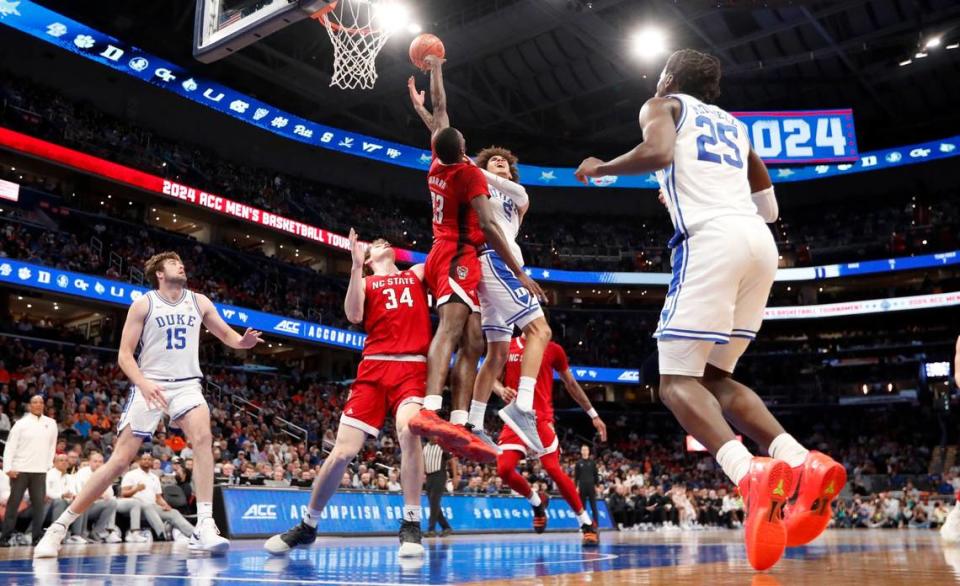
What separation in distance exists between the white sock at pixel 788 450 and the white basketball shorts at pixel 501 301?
7.27 feet

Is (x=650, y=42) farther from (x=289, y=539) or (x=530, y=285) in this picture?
(x=289, y=539)

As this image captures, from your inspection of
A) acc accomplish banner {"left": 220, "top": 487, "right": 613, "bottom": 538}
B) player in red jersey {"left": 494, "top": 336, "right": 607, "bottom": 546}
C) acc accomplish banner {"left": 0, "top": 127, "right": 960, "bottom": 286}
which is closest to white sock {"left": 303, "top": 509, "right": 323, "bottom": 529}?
player in red jersey {"left": 494, "top": 336, "right": 607, "bottom": 546}

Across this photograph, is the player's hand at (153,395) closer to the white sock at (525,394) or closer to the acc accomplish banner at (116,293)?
the white sock at (525,394)

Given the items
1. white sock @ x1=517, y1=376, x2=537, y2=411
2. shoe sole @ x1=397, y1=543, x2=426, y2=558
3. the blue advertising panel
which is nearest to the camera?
shoe sole @ x1=397, y1=543, x2=426, y2=558

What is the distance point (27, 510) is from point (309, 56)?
72.5ft

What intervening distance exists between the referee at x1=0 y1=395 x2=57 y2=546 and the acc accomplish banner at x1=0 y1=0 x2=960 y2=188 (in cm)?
1469

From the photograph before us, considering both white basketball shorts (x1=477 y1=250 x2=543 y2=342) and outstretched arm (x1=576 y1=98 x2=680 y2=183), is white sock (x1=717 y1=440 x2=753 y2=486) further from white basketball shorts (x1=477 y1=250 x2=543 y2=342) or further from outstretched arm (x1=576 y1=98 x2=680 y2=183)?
white basketball shorts (x1=477 y1=250 x2=543 y2=342)

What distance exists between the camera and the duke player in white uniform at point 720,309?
3.35m

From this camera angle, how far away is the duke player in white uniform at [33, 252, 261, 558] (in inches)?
221

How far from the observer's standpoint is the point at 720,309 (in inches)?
140

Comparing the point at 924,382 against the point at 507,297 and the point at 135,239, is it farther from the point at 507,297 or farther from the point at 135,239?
the point at 507,297

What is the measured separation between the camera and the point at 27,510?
10250mm

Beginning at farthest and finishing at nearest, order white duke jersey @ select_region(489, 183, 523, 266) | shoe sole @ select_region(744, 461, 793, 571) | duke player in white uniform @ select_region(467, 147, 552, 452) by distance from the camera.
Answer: white duke jersey @ select_region(489, 183, 523, 266) → duke player in white uniform @ select_region(467, 147, 552, 452) → shoe sole @ select_region(744, 461, 793, 571)

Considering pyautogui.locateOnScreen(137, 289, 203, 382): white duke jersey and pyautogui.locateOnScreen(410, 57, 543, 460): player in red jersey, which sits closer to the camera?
pyautogui.locateOnScreen(410, 57, 543, 460): player in red jersey
